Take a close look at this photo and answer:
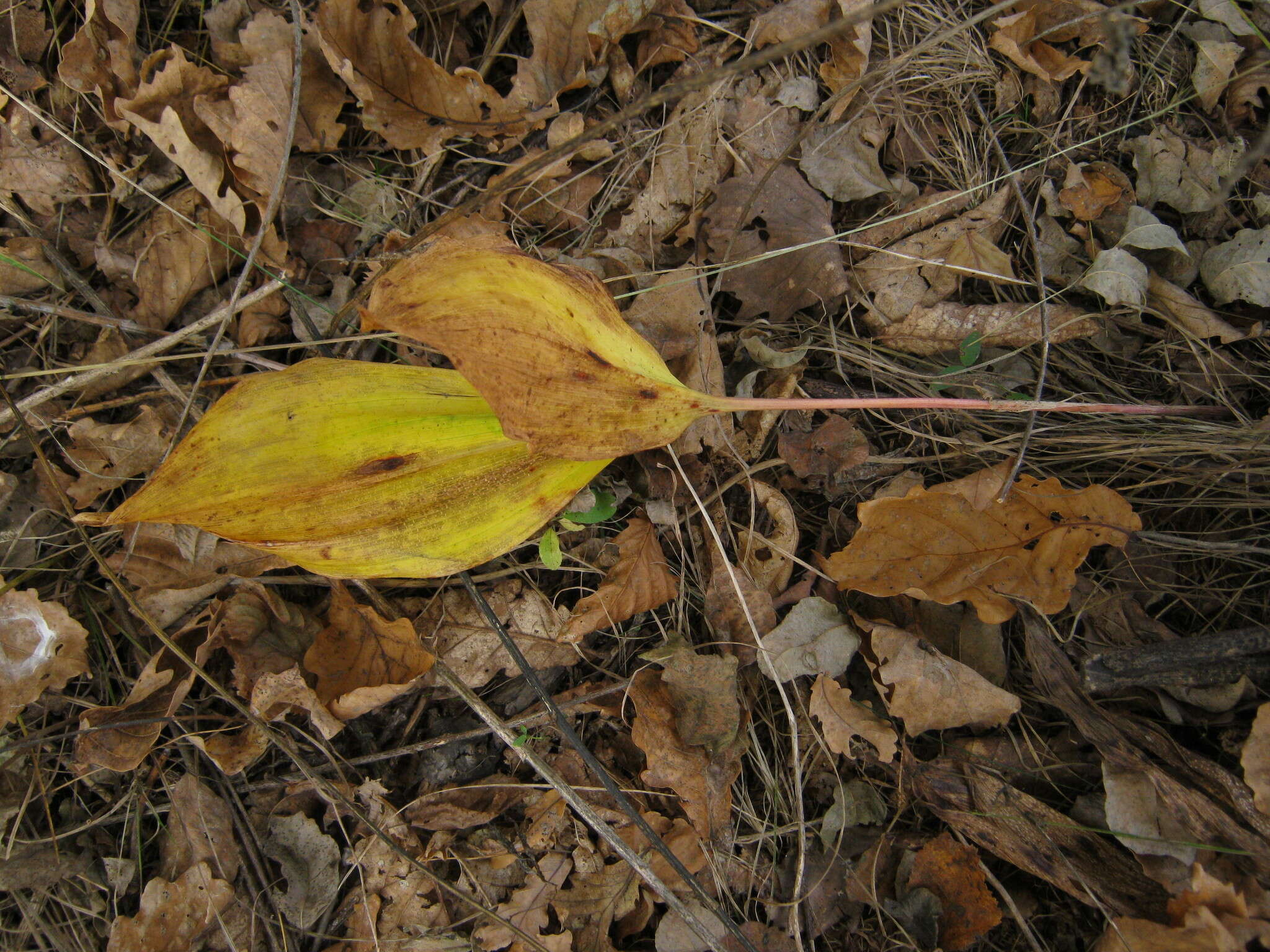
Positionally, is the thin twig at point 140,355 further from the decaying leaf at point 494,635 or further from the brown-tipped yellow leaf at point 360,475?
the decaying leaf at point 494,635

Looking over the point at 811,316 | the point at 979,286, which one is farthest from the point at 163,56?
the point at 979,286

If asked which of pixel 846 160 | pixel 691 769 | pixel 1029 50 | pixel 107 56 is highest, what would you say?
pixel 107 56

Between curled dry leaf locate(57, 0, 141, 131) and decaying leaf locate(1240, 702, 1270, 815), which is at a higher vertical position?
curled dry leaf locate(57, 0, 141, 131)

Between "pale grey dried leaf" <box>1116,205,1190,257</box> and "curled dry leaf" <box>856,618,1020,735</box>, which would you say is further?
"pale grey dried leaf" <box>1116,205,1190,257</box>

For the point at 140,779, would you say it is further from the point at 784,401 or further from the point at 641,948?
the point at 784,401

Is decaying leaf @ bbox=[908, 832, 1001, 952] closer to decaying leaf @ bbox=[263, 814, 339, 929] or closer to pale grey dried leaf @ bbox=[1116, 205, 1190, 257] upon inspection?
decaying leaf @ bbox=[263, 814, 339, 929]

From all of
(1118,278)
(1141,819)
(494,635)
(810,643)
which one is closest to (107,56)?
(494,635)

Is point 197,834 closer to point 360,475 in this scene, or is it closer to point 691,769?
point 360,475

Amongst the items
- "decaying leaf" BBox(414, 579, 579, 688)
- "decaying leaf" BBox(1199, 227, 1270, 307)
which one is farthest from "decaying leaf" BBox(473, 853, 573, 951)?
"decaying leaf" BBox(1199, 227, 1270, 307)
